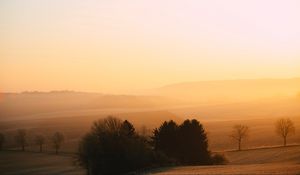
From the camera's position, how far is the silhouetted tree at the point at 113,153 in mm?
48344

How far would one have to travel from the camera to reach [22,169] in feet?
244

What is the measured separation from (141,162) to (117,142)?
353 cm

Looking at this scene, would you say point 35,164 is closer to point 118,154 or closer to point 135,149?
point 118,154

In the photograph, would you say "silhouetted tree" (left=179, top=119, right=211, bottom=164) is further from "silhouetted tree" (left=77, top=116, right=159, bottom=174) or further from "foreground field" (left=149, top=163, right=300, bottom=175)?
"foreground field" (left=149, top=163, right=300, bottom=175)

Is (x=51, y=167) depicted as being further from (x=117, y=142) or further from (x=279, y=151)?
(x=279, y=151)

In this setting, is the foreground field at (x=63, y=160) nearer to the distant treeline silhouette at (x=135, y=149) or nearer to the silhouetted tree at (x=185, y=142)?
the silhouetted tree at (x=185, y=142)

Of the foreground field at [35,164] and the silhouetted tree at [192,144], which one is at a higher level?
the silhouetted tree at [192,144]

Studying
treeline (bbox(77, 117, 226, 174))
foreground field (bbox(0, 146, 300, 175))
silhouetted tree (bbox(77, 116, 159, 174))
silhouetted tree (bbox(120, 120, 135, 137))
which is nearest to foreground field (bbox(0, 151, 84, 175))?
foreground field (bbox(0, 146, 300, 175))

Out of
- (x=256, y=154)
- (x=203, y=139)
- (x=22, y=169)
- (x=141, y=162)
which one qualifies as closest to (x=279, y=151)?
(x=256, y=154)

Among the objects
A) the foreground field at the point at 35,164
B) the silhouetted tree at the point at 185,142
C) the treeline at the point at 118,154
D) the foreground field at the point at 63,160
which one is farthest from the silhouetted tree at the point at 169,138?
the foreground field at the point at 35,164

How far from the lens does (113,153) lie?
4916 centimetres

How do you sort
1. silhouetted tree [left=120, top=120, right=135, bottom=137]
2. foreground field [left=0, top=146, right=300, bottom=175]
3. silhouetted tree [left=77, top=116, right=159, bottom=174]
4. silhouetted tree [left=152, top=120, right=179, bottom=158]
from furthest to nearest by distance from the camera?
foreground field [left=0, top=146, right=300, bottom=175], silhouetted tree [left=152, top=120, right=179, bottom=158], silhouetted tree [left=120, top=120, right=135, bottom=137], silhouetted tree [left=77, top=116, right=159, bottom=174]

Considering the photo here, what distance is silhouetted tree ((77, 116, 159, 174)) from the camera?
48.3 meters

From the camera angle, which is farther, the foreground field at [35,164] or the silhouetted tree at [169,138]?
the foreground field at [35,164]
